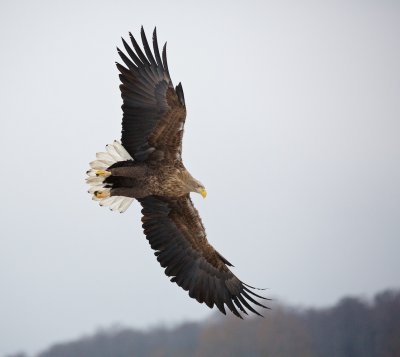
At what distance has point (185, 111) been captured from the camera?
27.6 ft

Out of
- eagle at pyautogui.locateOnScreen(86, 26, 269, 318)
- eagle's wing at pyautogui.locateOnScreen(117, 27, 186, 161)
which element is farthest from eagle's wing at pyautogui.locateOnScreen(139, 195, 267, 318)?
eagle's wing at pyautogui.locateOnScreen(117, 27, 186, 161)

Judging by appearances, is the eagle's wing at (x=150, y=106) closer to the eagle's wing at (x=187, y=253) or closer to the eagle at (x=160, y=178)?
the eagle at (x=160, y=178)

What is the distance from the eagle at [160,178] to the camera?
851 cm

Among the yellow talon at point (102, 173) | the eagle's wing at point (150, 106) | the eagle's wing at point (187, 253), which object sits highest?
the eagle's wing at point (150, 106)

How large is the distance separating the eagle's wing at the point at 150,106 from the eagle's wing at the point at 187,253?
3.05ft

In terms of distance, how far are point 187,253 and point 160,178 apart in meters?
1.27

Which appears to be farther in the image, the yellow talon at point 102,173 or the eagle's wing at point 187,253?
the eagle's wing at point 187,253

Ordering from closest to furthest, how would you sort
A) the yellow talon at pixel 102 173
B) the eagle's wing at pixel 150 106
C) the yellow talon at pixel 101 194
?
the eagle's wing at pixel 150 106 → the yellow talon at pixel 102 173 → the yellow talon at pixel 101 194

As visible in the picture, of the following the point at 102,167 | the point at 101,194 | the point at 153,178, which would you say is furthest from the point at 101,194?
the point at 153,178

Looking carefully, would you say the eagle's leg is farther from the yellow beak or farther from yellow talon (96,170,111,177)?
the yellow beak

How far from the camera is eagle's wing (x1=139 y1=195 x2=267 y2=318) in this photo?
931cm

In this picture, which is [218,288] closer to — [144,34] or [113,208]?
[113,208]

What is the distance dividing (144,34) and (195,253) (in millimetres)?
2736

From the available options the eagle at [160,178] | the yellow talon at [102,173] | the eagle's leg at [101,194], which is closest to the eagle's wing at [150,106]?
the eagle at [160,178]
